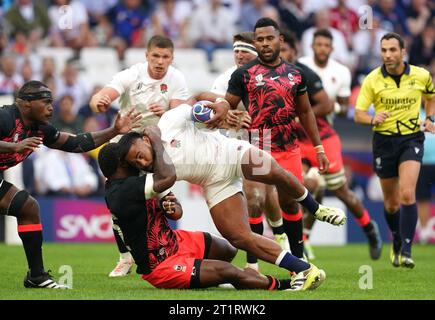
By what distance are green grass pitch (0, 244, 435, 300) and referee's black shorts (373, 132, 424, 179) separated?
1289 mm

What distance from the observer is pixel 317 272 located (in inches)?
384

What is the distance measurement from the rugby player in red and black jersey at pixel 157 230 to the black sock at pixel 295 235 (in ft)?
5.45

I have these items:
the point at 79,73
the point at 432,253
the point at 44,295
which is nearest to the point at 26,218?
the point at 44,295

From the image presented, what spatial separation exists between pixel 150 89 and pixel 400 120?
3.28 meters

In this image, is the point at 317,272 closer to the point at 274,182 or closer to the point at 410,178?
the point at 274,182

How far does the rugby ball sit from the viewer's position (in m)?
10.2

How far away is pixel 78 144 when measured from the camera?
35.9ft

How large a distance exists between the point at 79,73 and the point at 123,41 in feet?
4.10

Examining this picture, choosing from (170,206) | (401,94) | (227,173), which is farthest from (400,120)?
(170,206)

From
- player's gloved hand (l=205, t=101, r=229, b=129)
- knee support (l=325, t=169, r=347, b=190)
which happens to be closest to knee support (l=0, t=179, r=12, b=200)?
player's gloved hand (l=205, t=101, r=229, b=129)

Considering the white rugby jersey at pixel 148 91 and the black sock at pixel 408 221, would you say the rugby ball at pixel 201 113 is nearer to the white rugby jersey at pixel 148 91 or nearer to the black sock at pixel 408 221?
the white rugby jersey at pixel 148 91

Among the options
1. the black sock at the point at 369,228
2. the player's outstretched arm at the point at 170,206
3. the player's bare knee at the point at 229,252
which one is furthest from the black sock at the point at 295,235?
the black sock at the point at 369,228

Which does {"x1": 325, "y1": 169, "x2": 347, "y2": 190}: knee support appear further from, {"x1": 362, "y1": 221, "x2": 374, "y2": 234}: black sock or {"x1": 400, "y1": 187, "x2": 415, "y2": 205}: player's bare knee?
{"x1": 400, "y1": 187, "x2": 415, "y2": 205}: player's bare knee

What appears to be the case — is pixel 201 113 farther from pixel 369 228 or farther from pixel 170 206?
pixel 369 228
